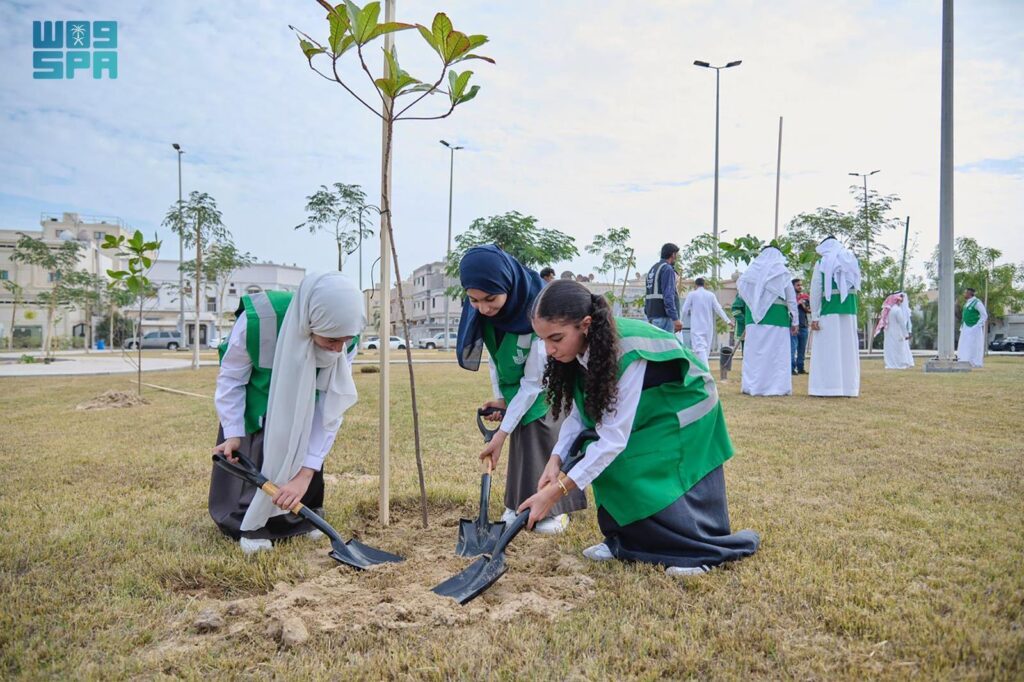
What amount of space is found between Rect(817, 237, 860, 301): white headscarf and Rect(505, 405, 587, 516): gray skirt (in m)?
6.37

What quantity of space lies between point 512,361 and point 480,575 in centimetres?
115

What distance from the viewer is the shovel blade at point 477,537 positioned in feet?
9.55

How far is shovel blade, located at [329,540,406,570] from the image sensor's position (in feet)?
8.95

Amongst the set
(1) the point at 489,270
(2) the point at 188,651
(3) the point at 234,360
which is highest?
(1) the point at 489,270

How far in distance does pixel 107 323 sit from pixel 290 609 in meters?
57.3

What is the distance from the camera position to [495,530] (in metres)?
3.04

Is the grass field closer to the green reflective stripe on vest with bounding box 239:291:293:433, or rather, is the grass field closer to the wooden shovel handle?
the wooden shovel handle

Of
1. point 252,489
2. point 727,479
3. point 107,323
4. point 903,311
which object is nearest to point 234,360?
point 252,489

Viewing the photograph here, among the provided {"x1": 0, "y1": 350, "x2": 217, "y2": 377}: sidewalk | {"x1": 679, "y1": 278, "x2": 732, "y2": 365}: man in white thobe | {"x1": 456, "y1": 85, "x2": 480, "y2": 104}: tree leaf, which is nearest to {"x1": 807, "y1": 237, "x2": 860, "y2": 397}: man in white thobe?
{"x1": 679, "y1": 278, "x2": 732, "y2": 365}: man in white thobe

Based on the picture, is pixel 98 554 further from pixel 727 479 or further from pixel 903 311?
pixel 903 311

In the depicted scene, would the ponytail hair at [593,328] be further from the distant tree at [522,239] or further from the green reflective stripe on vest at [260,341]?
the distant tree at [522,239]

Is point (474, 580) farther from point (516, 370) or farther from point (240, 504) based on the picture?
point (240, 504)

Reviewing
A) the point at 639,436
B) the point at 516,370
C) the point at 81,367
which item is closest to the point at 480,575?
the point at 639,436

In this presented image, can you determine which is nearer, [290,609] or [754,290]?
[290,609]
